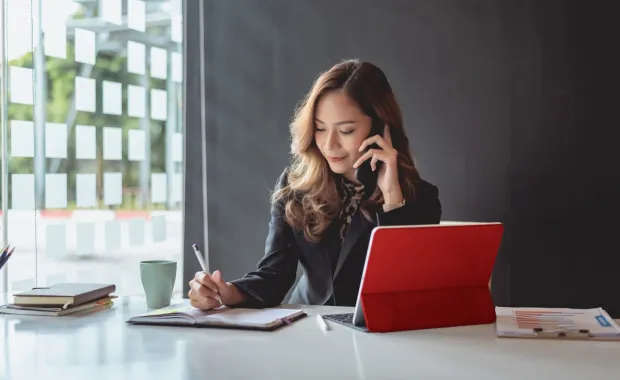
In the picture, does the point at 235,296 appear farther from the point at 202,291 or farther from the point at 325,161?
the point at 325,161

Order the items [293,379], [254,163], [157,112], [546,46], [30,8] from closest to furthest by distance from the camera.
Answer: [293,379], [546,46], [30,8], [254,163], [157,112]

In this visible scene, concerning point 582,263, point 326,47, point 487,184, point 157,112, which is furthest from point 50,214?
point 582,263

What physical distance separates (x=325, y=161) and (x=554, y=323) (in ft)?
3.17

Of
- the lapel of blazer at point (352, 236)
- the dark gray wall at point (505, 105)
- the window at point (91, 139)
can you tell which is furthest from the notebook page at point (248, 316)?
the window at point (91, 139)

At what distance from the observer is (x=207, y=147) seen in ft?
10.5

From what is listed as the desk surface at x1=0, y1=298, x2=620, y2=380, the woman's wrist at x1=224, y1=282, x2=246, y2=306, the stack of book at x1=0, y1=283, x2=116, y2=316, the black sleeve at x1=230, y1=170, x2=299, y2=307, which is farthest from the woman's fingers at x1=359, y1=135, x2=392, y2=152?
the stack of book at x1=0, y1=283, x2=116, y2=316

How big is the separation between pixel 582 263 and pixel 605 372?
1.66m

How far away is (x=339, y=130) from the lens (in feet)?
6.87

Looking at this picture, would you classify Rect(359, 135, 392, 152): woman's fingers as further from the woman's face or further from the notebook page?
the notebook page

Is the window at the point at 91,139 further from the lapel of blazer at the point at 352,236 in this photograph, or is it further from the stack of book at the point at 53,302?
the lapel of blazer at the point at 352,236

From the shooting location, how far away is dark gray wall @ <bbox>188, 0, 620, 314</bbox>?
8.56ft

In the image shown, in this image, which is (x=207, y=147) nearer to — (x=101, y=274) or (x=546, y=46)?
(x=101, y=274)

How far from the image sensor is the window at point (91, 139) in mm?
2891

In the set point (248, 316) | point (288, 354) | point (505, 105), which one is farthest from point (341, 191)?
point (288, 354)
